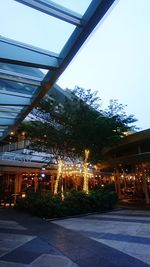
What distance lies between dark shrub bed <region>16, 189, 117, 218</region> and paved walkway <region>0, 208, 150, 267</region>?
207cm

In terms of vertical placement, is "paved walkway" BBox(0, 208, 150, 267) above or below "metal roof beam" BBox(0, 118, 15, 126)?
below

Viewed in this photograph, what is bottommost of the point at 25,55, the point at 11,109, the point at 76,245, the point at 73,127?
the point at 76,245

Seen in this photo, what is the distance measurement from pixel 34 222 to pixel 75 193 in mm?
3829

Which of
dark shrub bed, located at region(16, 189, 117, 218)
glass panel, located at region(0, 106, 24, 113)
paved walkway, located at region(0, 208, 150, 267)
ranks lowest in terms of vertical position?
paved walkway, located at region(0, 208, 150, 267)

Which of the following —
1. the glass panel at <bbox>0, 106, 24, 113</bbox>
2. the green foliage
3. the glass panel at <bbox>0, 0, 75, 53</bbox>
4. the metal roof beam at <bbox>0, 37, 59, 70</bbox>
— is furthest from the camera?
the green foliage

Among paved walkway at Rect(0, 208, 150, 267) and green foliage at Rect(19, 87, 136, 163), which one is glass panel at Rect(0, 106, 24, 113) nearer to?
paved walkway at Rect(0, 208, 150, 267)

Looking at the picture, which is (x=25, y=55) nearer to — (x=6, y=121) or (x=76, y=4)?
(x=76, y=4)

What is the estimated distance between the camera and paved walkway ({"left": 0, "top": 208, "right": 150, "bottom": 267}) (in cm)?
529

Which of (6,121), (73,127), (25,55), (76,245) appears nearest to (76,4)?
(25,55)

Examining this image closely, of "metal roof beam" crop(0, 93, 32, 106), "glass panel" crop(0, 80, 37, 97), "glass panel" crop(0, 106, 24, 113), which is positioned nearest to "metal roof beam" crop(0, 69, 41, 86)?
"glass panel" crop(0, 80, 37, 97)

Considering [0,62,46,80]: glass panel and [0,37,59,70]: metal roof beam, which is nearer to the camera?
[0,37,59,70]: metal roof beam

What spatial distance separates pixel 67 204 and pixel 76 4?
33.9 feet

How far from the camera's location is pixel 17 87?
6.45m

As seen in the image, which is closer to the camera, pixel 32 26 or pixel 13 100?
pixel 32 26
